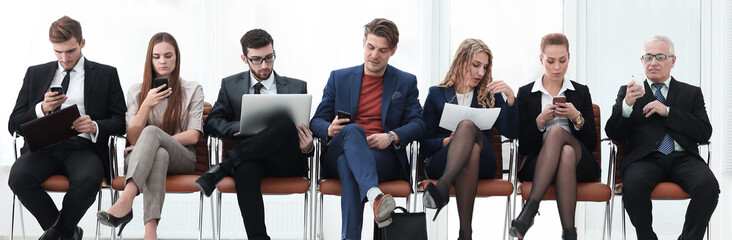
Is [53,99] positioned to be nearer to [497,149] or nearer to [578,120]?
[497,149]

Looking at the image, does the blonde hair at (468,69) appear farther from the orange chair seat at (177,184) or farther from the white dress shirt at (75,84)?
the white dress shirt at (75,84)

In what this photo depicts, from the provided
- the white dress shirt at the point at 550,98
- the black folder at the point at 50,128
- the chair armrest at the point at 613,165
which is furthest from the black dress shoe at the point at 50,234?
the chair armrest at the point at 613,165

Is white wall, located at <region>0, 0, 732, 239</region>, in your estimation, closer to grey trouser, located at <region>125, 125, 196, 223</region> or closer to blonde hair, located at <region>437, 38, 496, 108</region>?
blonde hair, located at <region>437, 38, 496, 108</region>

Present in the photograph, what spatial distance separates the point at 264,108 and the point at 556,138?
1459mm

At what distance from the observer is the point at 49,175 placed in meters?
3.56

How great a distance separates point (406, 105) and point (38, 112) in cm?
196

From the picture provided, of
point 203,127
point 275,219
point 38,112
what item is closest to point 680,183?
point 203,127

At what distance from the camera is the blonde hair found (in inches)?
146

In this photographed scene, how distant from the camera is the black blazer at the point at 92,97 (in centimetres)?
372

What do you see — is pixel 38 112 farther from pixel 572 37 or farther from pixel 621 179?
pixel 572 37

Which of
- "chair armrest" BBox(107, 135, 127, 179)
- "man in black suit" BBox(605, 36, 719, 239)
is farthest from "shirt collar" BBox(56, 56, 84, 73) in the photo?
"man in black suit" BBox(605, 36, 719, 239)

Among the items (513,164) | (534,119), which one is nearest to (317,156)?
(513,164)

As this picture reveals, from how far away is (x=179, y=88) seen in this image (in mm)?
3826

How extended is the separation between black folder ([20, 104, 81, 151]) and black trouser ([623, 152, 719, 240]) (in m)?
2.86
